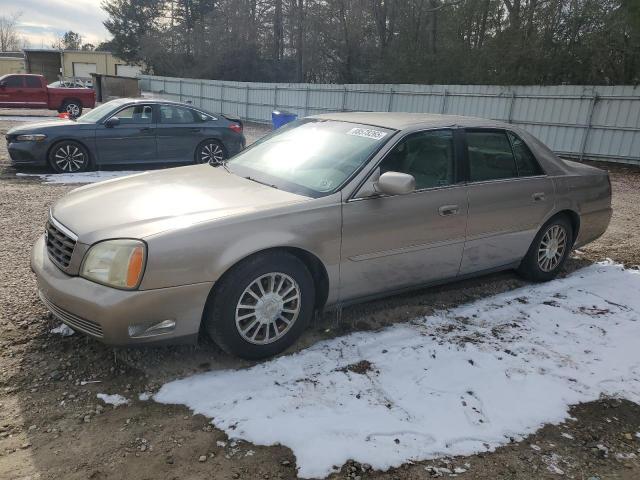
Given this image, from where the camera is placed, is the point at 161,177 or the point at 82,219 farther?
the point at 161,177

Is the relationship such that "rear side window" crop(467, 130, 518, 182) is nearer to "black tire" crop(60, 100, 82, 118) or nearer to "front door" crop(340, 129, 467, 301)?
"front door" crop(340, 129, 467, 301)

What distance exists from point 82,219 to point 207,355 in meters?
1.16

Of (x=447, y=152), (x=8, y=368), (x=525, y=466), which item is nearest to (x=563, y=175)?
(x=447, y=152)

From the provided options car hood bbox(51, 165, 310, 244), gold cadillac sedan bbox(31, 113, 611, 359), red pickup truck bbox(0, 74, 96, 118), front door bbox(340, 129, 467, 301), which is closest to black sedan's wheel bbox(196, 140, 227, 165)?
gold cadillac sedan bbox(31, 113, 611, 359)

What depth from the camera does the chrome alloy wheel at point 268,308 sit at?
10.4 feet

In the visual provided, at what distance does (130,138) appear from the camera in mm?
9578

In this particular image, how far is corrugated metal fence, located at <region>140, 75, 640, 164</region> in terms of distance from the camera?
13570mm

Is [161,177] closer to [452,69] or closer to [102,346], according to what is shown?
[102,346]

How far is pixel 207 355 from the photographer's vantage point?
3.39 m

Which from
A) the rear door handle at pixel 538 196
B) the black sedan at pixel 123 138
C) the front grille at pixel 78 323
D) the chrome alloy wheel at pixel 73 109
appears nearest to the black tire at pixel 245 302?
the front grille at pixel 78 323

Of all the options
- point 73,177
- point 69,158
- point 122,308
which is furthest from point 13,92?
point 122,308

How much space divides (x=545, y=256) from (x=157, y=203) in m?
3.59

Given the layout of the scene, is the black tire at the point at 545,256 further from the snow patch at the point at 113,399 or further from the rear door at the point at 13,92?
the rear door at the point at 13,92

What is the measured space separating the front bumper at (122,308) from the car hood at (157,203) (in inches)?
12.2
